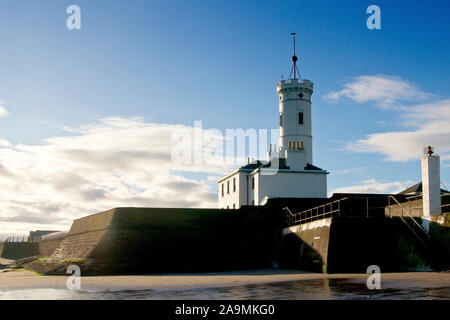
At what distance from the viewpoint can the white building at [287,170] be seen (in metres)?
39.1

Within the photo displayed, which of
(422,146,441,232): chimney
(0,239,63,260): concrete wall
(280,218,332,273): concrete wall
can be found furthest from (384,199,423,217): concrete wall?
(0,239,63,260): concrete wall

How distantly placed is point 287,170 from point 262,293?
86.9ft

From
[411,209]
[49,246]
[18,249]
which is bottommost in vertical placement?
[18,249]

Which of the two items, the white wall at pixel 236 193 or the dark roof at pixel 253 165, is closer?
the white wall at pixel 236 193

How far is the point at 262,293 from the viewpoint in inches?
526

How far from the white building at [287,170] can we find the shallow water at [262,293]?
879 inches

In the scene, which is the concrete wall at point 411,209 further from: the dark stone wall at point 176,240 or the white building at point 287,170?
the white building at point 287,170

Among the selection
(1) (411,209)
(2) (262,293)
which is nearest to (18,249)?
(1) (411,209)

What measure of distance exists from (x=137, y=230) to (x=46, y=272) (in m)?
5.23

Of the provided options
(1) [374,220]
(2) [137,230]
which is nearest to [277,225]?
(2) [137,230]

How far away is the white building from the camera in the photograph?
39.1 m

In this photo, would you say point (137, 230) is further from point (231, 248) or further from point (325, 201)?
point (325, 201)

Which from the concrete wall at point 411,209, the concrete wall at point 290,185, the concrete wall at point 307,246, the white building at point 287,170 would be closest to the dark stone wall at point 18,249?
the white building at point 287,170

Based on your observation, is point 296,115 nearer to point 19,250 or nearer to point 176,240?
point 176,240
